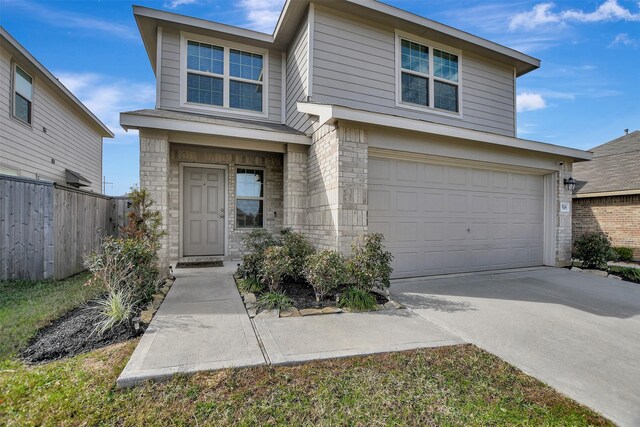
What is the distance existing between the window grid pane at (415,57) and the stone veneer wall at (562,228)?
14.3ft

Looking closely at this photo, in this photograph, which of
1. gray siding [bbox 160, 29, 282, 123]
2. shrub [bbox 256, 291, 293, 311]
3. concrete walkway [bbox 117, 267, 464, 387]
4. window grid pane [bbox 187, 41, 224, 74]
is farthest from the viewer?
window grid pane [bbox 187, 41, 224, 74]

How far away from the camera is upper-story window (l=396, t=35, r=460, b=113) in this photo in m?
7.39

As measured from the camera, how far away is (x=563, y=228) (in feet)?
25.0

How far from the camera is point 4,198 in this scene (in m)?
5.36

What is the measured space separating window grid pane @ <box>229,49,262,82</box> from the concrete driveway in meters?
6.05

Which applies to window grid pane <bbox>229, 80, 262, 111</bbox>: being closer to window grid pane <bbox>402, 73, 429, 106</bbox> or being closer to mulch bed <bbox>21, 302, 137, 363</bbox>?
window grid pane <bbox>402, 73, 429, 106</bbox>

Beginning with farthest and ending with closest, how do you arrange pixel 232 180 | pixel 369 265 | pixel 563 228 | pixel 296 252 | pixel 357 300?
pixel 563 228, pixel 232 180, pixel 296 252, pixel 369 265, pixel 357 300

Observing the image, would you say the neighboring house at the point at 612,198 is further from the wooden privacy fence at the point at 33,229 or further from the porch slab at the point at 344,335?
the wooden privacy fence at the point at 33,229

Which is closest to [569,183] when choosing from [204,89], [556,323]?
[556,323]

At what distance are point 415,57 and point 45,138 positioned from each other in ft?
35.4

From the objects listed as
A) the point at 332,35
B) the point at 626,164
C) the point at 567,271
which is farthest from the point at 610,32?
the point at 332,35

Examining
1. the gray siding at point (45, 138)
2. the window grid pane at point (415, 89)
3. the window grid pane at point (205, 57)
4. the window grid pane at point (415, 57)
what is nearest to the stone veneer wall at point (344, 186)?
the window grid pane at point (415, 89)

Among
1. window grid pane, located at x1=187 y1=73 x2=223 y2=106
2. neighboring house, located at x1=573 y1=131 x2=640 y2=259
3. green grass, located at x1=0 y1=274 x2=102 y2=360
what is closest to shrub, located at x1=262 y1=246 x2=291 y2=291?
green grass, located at x1=0 y1=274 x2=102 y2=360

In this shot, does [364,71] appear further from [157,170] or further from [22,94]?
[22,94]
